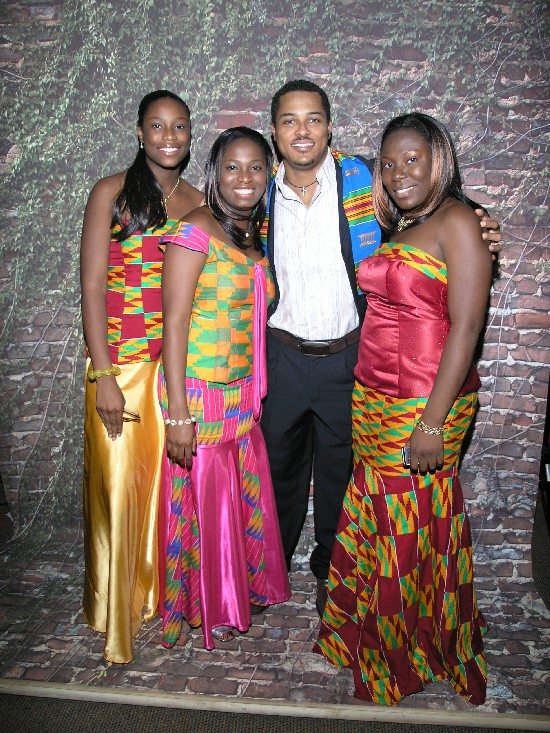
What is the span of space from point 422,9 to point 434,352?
1689 millimetres

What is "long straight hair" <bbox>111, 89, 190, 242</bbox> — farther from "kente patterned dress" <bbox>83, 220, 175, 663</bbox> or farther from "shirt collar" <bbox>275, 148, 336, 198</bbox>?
"shirt collar" <bbox>275, 148, 336, 198</bbox>

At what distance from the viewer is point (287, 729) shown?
7.11 ft

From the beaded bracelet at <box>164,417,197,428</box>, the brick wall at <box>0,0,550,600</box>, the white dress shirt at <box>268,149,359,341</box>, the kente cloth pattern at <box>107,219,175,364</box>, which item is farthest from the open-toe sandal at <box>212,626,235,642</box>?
the white dress shirt at <box>268,149,359,341</box>

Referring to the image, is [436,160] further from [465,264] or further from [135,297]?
[135,297]

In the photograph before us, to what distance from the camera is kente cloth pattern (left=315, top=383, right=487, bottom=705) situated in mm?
2195

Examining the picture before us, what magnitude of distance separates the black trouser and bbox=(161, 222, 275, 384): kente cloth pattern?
8.6 inches

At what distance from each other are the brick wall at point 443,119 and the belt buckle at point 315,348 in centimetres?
100

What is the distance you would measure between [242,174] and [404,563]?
61.5 inches

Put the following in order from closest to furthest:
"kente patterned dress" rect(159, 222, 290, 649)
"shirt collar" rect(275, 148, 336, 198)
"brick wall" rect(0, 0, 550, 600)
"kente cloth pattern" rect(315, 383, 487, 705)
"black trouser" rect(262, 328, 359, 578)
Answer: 1. "kente cloth pattern" rect(315, 383, 487, 705)
2. "kente patterned dress" rect(159, 222, 290, 649)
3. "shirt collar" rect(275, 148, 336, 198)
4. "black trouser" rect(262, 328, 359, 578)
5. "brick wall" rect(0, 0, 550, 600)

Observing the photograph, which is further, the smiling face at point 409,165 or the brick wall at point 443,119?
the brick wall at point 443,119

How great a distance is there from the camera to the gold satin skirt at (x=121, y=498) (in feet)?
8.00

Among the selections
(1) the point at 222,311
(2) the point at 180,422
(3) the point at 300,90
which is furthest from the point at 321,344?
(3) the point at 300,90

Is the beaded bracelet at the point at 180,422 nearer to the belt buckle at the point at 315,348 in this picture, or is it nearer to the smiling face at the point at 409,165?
the belt buckle at the point at 315,348

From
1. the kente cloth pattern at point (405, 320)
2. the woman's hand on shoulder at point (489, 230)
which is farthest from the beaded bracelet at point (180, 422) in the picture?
the woman's hand on shoulder at point (489, 230)
